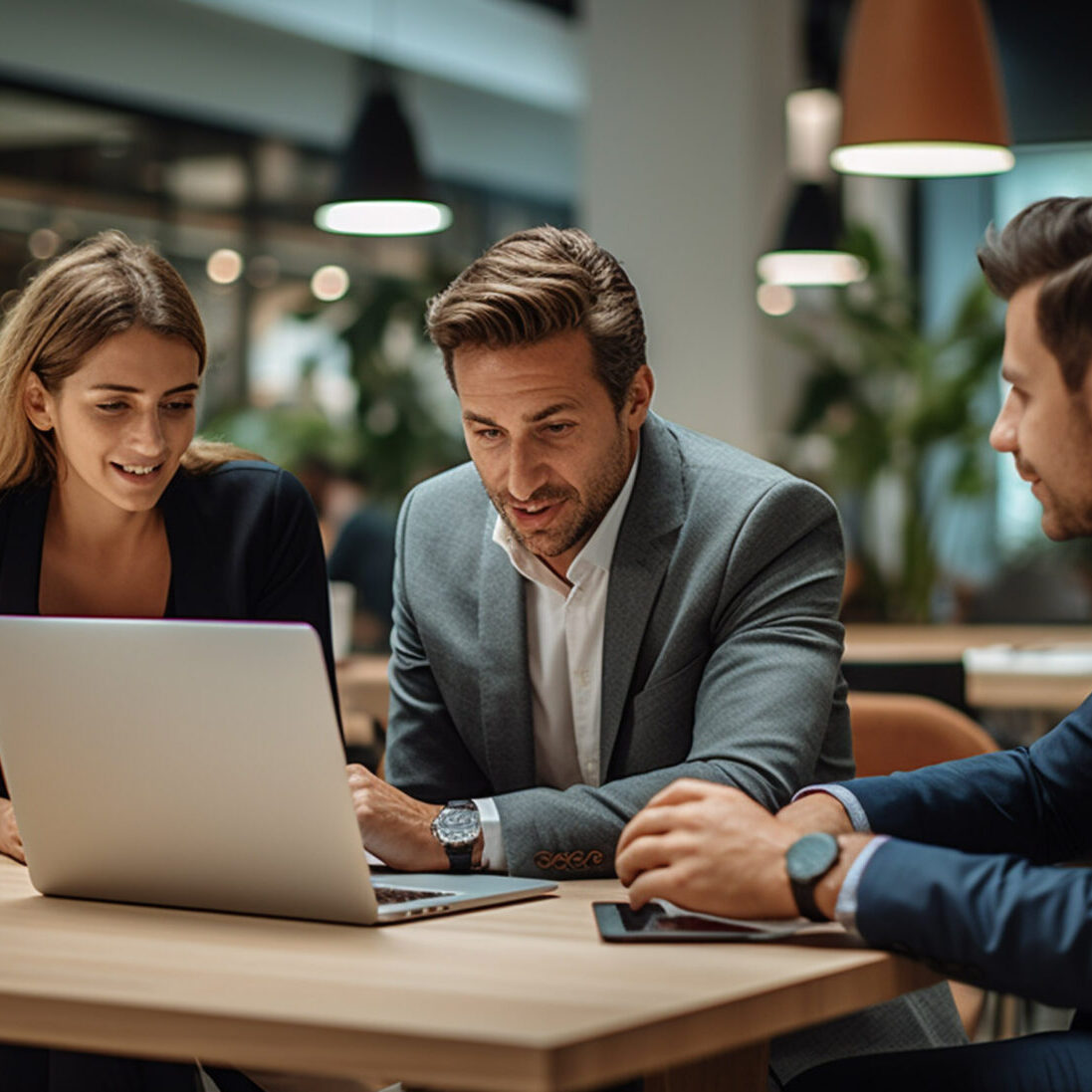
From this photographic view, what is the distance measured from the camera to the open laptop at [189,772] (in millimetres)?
1469

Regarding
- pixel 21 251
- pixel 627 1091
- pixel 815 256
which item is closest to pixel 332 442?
pixel 21 251

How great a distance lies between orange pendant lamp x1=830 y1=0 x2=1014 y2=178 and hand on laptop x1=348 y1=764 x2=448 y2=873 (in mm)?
2232

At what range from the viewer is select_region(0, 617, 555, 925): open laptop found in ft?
4.82

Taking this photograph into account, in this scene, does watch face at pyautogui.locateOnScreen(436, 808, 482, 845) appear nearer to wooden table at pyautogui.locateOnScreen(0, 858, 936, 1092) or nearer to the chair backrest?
wooden table at pyautogui.locateOnScreen(0, 858, 936, 1092)

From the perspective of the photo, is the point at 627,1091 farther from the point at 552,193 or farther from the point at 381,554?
the point at 552,193

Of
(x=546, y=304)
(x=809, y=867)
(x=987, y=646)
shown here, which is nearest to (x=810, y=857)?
(x=809, y=867)

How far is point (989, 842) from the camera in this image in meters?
1.79

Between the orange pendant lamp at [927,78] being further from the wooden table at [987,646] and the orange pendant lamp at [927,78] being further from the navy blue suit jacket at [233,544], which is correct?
the navy blue suit jacket at [233,544]

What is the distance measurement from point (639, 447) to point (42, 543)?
0.80 metres

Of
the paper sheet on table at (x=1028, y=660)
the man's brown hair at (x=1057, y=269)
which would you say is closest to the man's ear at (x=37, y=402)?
the man's brown hair at (x=1057, y=269)

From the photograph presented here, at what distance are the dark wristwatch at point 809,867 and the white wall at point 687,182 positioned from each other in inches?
205

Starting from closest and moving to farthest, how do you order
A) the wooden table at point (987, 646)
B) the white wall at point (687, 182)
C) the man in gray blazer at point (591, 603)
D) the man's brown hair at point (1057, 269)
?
1. the man's brown hair at point (1057, 269)
2. the man in gray blazer at point (591, 603)
3. the wooden table at point (987, 646)
4. the white wall at point (687, 182)

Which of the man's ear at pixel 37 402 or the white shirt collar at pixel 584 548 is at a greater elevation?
the man's ear at pixel 37 402

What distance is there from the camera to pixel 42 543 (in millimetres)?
2254
